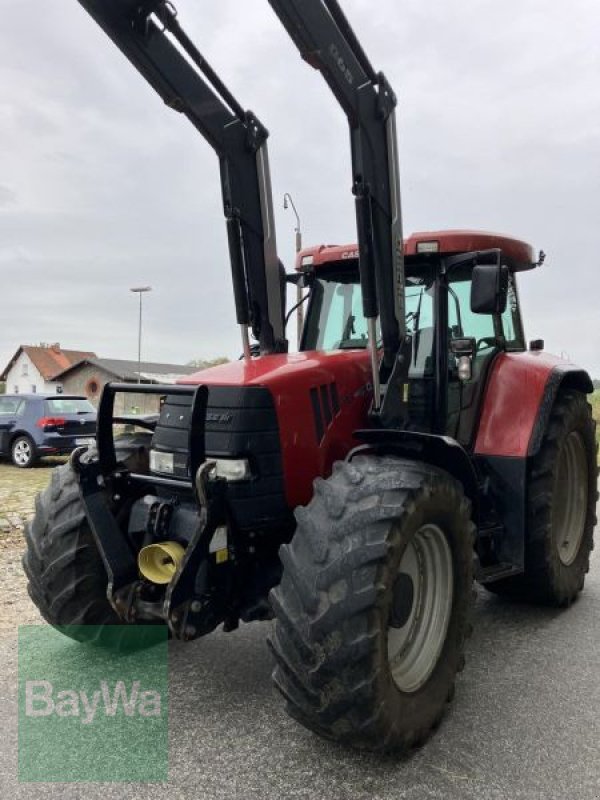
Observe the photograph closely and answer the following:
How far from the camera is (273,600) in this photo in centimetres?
270

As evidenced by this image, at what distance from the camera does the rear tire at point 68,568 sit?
3.57 m

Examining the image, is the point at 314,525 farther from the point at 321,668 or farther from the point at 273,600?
the point at 321,668

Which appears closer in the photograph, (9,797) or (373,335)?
(9,797)

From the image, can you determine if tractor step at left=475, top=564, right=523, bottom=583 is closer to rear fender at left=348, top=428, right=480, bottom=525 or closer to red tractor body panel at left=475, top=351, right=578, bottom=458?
rear fender at left=348, top=428, right=480, bottom=525

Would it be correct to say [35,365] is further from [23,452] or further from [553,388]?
[553,388]

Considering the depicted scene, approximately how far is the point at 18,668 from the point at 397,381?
254 centimetres

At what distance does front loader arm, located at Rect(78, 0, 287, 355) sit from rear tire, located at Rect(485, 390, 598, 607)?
1.79 meters

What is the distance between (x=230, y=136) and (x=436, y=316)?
1.56 m

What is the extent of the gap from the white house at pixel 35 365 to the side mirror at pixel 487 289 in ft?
189

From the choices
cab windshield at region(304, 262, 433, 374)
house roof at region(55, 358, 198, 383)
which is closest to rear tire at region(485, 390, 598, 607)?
cab windshield at region(304, 262, 433, 374)

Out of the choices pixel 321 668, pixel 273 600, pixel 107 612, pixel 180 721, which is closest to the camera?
pixel 321 668

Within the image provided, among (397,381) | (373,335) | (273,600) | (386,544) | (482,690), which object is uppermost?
(373,335)

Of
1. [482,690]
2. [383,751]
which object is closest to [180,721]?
[383,751]

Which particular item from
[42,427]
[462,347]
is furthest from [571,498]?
[42,427]
